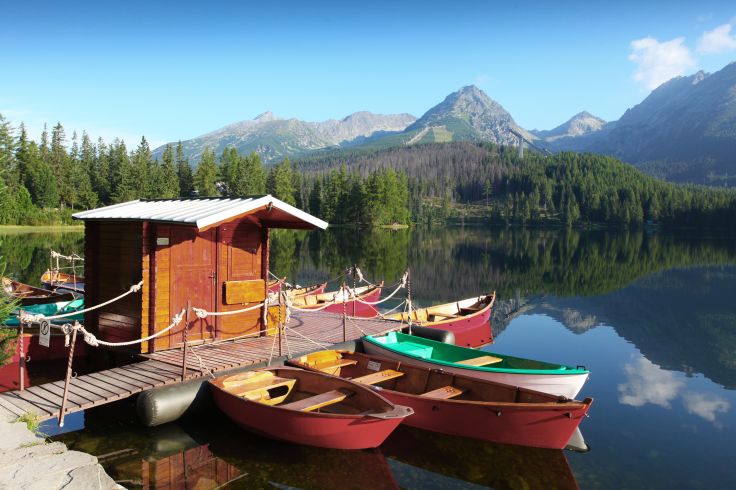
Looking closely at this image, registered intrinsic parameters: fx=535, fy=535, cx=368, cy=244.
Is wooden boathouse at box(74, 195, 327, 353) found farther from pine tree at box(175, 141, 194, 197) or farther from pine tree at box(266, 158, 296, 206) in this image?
pine tree at box(175, 141, 194, 197)

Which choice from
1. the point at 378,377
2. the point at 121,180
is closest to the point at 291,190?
the point at 121,180

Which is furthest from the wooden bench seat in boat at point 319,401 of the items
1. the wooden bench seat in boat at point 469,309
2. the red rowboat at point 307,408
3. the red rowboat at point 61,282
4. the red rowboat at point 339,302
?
the red rowboat at point 61,282

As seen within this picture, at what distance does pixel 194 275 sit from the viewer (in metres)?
13.9

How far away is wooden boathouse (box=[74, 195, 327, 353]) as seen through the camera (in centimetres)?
1301

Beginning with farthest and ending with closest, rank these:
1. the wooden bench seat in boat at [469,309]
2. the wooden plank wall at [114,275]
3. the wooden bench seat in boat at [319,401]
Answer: the wooden bench seat in boat at [469,309]
the wooden plank wall at [114,275]
the wooden bench seat in boat at [319,401]

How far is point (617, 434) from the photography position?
1236 cm

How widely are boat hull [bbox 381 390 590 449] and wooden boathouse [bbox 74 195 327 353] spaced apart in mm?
5865

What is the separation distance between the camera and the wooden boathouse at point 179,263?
13.0 metres

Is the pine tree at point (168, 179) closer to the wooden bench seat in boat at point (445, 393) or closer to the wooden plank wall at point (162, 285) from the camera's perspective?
the wooden plank wall at point (162, 285)

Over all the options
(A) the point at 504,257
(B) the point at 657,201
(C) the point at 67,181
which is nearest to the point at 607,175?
(B) the point at 657,201

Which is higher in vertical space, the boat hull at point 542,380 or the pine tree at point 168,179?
the pine tree at point 168,179

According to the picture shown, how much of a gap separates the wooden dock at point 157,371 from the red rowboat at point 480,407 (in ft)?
4.88

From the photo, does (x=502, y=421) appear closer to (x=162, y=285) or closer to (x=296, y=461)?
(x=296, y=461)

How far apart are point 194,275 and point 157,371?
9.04 feet
